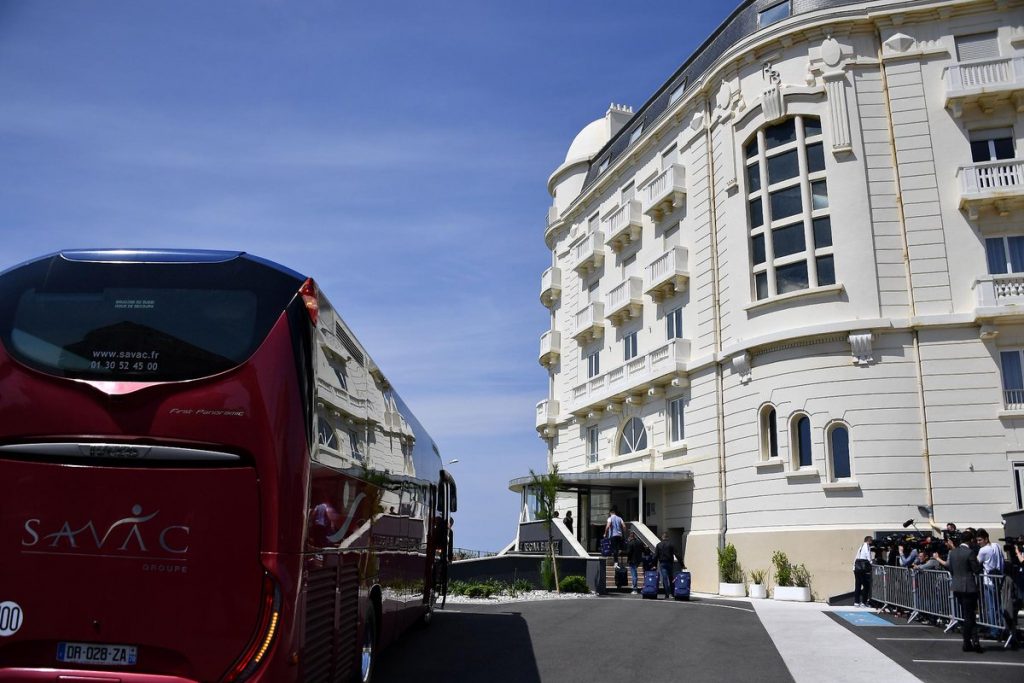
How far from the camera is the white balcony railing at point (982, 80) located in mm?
24469

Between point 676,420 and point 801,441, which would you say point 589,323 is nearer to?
point 676,420

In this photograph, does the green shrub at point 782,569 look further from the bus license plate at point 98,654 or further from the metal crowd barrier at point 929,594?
the bus license plate at point 98,654

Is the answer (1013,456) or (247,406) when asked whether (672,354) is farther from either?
(247,406)

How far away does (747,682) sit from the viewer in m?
10.0

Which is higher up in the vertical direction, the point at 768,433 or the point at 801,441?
the point at 768,433

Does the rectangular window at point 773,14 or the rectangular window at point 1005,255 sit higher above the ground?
the rectangular window at point 773,14

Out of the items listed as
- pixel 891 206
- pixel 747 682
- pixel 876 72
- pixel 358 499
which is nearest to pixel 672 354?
pixel 891 206

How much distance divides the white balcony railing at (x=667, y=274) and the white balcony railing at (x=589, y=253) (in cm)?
574

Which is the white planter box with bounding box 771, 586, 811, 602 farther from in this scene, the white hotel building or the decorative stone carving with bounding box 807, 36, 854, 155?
the decorative stone carving with bounding box 807, 36, 854, 155

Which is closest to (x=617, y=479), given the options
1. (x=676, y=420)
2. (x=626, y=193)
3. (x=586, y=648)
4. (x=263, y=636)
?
(x=676, y=420)

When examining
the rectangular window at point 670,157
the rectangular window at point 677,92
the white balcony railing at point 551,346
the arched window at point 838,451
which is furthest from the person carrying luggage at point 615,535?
the white balcony railing at point 551,346

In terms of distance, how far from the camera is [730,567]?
86.0ft

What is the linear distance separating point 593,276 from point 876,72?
55.4 ft

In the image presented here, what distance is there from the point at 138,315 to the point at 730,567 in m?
23.0
